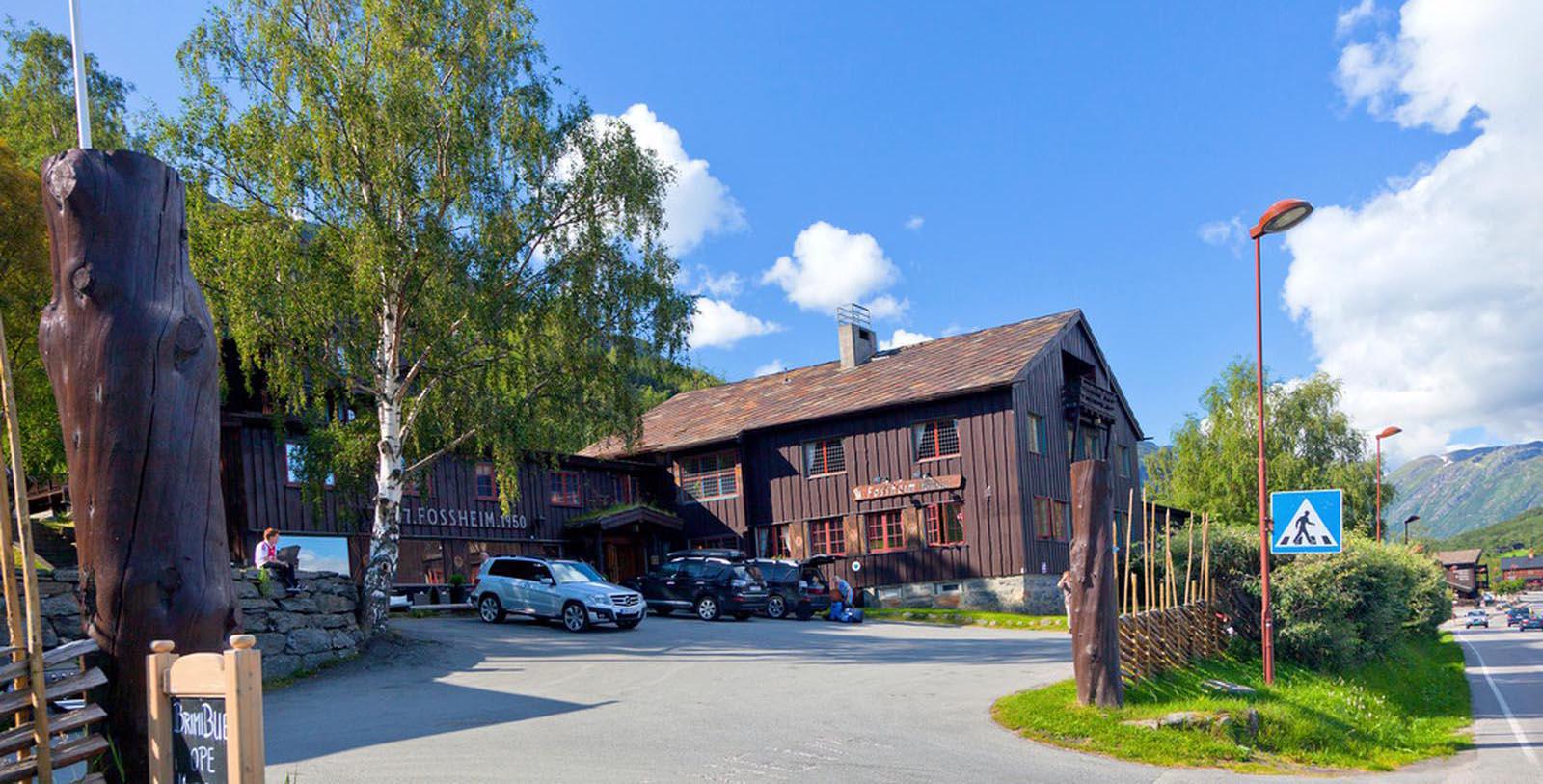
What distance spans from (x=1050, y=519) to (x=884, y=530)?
5250mm

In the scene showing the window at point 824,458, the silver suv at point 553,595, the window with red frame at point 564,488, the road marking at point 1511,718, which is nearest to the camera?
the road marking at point 1511,718

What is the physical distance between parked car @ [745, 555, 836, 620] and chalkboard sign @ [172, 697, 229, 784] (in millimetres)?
24895

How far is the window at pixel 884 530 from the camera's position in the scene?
3700cm

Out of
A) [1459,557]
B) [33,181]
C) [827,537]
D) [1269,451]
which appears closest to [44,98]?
[33,181]

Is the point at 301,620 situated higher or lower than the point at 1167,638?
higher

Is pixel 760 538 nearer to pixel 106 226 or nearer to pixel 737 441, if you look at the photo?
pixel 737 441

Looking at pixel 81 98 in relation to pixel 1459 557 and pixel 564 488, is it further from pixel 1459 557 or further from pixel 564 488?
pixel 1459 557

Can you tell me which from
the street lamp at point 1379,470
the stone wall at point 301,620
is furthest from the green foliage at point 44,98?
the street lamp at point 1379,470

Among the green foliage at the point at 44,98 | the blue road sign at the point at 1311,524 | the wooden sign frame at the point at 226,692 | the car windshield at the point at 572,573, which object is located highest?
the green foliage at the point at 44,98

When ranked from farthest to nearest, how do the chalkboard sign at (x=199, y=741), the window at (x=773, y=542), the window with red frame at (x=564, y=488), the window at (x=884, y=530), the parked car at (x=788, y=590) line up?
the window at (x=773, y=542)
the window at (x=884, y=530)
the window with red frame at (x=564, y=488)
the parked car at (x=788, y=590)
the chalkboard sign at (x=199, y=741)

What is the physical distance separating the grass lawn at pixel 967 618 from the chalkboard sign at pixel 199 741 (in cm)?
2543

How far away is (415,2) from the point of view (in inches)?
837

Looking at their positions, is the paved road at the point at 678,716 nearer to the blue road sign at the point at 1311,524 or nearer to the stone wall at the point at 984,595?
the blue road sign at the point at 1311,524

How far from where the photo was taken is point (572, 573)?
2552cm
